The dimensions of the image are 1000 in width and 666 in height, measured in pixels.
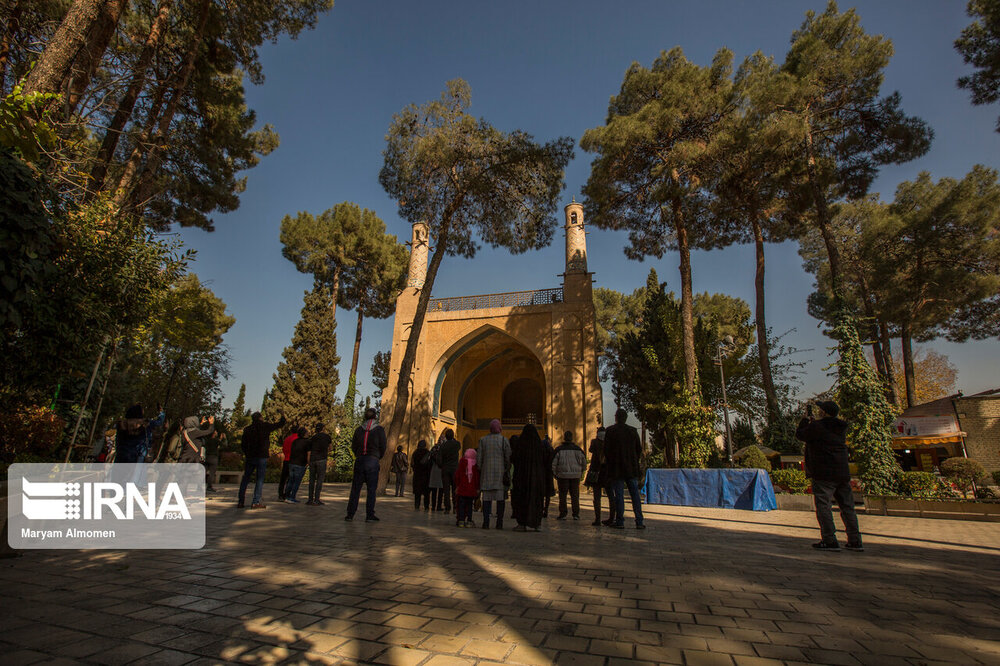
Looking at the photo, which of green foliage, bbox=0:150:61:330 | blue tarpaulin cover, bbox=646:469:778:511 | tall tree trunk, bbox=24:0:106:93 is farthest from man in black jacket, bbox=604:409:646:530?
tall tree trunk, bbox=24:0:106:93

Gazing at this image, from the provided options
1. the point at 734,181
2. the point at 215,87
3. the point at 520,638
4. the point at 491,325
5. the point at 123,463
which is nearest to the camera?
the point at 520,638

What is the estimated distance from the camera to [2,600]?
2.33 meters

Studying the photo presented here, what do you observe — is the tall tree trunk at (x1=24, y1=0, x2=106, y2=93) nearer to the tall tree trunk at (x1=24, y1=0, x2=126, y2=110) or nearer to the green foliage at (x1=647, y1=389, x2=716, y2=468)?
the tall tree trunk at (x1=24, y1=0, x2=126, y2=110)

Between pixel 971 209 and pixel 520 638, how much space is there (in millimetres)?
23777

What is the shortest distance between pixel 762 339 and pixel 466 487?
13.5m

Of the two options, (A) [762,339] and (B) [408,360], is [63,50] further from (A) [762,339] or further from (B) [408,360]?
(A) [762,339]

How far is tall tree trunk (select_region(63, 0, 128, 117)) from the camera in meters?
5.54

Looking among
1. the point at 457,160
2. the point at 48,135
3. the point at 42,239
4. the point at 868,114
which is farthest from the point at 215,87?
the point at 868,114

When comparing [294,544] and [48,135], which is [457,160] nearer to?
[48,135]

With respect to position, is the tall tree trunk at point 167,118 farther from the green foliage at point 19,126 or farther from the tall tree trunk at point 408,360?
the green foliage at point 19,126

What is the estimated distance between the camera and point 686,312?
14312 mm

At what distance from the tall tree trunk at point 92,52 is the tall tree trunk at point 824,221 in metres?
15.3

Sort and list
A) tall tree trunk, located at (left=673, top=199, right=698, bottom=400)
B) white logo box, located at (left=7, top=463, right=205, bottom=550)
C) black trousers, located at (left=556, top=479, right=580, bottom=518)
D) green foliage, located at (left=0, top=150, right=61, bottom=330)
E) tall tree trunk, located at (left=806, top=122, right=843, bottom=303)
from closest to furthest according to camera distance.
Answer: green foliage, located at (left=0, top=150, right=61, bottom=330) < white logo box, located at (left=7, top=463, right=205, bottom=550) < black trousers, located at (left=556, top=479, right=580, bottom=518) < tall tree trunk, located at (left=806, top=122, right=843, bottom=303) < tall tree trunk, located at (left=673, top=199, right=698, bottom=400)

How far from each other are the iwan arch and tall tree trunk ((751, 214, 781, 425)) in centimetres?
591
